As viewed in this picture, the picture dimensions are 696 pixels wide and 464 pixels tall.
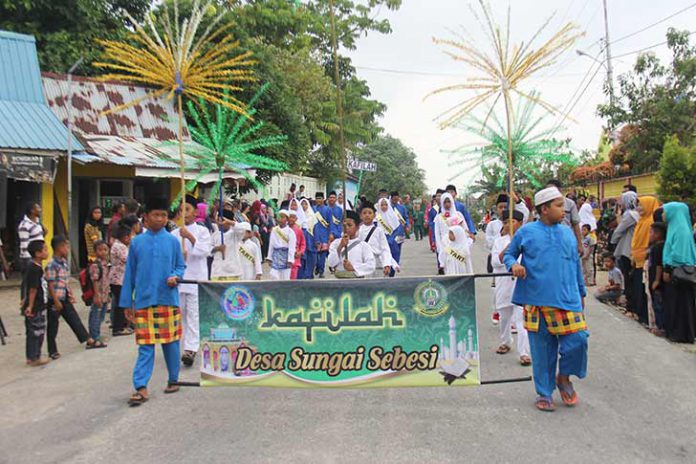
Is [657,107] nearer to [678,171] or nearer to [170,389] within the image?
[678,171]

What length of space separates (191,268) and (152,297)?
180 centimetres

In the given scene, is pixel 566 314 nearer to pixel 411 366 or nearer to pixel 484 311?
pixel 411 366

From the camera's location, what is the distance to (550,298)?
5.14 metres

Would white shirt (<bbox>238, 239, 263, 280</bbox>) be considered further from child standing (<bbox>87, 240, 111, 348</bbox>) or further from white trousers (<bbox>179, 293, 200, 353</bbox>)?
white trousers (<bbox>179, 293, 200, 353</bbox>)

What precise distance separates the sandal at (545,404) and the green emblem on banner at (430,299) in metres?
1.07

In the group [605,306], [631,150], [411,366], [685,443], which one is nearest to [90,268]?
[411,366]

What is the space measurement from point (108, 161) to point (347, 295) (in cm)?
1020

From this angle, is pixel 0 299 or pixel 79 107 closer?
pixel 0 299

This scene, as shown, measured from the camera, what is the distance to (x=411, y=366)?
5289 mm

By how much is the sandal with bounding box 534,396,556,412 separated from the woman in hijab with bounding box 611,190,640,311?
484 cm

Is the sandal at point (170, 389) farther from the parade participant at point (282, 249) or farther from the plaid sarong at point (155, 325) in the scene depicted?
the parade participant at point (282, 249)

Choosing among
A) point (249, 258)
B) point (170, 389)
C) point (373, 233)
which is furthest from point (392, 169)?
point (170, 389)

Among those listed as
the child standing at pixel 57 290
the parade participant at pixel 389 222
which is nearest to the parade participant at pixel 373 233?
the child standing at pixel 57 290

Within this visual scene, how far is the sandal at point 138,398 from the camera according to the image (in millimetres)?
5555
